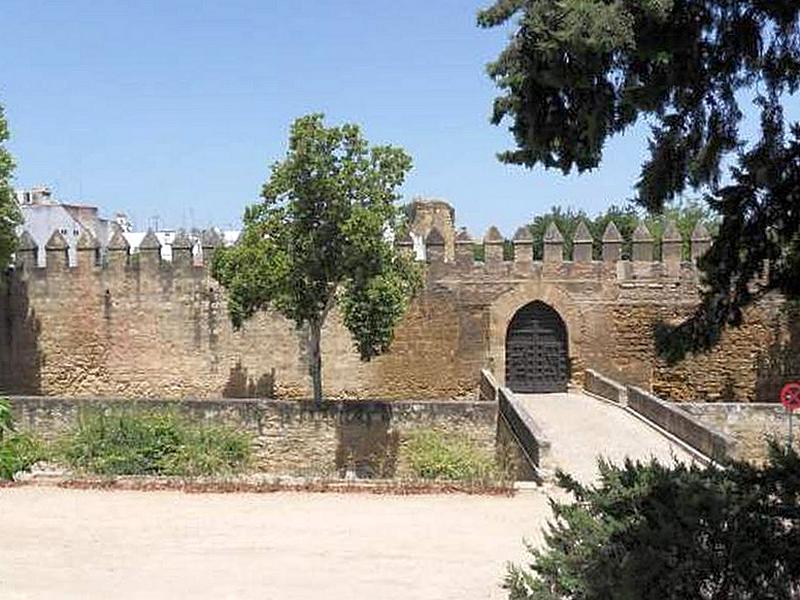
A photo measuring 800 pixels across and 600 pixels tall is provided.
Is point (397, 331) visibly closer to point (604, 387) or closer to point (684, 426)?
point (604, 387)

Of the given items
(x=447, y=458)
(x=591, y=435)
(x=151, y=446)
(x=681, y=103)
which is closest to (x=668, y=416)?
(x=591, y=435)

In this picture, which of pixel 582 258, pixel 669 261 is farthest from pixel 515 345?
pixel 669 261

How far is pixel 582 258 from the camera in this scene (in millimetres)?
21344

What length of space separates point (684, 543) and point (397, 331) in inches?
626

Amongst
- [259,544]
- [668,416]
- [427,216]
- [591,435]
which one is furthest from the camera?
[427,216]

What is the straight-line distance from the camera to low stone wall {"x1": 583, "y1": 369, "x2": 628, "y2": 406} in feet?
62.9

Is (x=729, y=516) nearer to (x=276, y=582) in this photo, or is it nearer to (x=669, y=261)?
(x=276, y=582)

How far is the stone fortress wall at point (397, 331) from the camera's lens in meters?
21.1

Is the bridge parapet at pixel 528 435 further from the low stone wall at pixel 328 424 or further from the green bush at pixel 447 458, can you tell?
the green bush at pixel 447 458

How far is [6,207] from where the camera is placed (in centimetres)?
2045

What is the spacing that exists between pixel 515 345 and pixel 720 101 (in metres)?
16.5

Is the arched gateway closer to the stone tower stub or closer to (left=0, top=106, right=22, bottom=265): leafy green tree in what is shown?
the stone tower stub

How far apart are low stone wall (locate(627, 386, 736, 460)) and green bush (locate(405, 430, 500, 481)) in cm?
312

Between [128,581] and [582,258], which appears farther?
[582,258]
